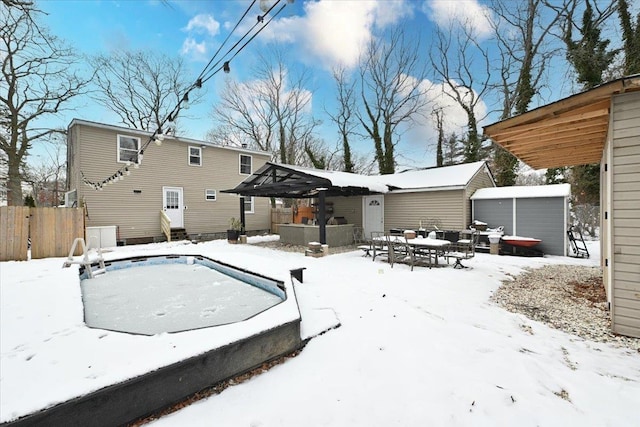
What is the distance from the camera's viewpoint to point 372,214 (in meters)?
12.8

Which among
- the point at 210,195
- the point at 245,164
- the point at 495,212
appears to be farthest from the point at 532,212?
the point at 210,195

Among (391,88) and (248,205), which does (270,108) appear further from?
(248,205)

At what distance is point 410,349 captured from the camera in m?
2.96

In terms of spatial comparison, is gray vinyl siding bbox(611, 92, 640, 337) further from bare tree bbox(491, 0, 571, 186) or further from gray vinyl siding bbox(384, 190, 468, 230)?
bare tree bbox(491, 0, 571, 186)

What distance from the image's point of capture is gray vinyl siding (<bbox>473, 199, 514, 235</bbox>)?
9.82m

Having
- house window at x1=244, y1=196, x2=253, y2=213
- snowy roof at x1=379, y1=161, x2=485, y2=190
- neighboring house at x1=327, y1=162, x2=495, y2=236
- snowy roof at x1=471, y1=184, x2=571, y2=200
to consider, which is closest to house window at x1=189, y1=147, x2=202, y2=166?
house window at x1=244, y1=196, x2=253, y2=213

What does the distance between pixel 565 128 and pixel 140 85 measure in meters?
22.8

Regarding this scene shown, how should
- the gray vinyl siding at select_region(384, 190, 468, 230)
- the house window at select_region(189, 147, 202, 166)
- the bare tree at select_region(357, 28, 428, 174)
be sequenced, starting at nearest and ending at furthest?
the gray vinyl siding at select_region(384, 190, 468, 230), the house window at select_region(189, 147, 202, 166), the bare tree at select_region(357, 28, 428, 174)

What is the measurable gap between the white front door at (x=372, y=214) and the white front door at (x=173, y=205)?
8.76 m

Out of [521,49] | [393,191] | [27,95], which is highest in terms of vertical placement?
[521,49]

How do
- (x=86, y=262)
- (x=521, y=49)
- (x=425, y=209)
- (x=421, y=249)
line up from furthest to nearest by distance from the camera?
(x=521, y=49), (x=425, y=209), (x=421, y=249), (x=86, y=262)

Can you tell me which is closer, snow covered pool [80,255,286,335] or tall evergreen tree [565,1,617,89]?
snow covered pool [80,255,286,335]

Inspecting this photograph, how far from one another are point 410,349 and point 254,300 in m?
3.02

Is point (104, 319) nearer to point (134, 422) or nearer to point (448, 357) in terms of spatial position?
point (134, 422)
